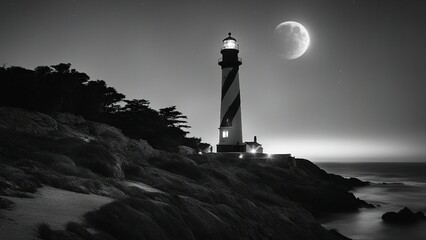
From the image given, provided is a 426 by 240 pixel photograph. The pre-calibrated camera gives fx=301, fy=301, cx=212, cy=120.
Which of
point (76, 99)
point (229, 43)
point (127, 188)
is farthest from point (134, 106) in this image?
point (127, 188)

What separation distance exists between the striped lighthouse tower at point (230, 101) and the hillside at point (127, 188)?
65.7 feet

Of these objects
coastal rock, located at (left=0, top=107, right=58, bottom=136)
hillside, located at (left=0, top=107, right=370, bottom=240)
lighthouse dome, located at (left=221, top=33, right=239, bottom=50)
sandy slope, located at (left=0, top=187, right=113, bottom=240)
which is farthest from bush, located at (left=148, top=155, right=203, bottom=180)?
lighthouse dome, located at (left=221, top=33, right=239, bottom=50)

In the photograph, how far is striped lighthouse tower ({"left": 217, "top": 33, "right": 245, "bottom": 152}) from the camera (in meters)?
44.1

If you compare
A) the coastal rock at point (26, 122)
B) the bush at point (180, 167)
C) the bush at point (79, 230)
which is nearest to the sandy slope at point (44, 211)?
the bush at point (79, 230)

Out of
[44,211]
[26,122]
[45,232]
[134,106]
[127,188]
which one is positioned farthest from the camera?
[134,106]

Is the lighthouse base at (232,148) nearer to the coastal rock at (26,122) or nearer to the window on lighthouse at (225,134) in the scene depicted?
the window on lighthouse at (225,134)

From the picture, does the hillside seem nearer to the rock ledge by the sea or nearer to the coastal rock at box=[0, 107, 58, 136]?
the coastal rock at box=[0, 107, 58, 136]

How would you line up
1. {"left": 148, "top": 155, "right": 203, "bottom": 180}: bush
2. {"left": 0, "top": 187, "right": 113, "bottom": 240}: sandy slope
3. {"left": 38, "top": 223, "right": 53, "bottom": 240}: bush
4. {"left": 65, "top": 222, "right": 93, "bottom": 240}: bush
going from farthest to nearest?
{"left": 148, "top": 155, "right": 203, "bottom": 180}: bush, {"left": 65, "top": 222, "right": 93, "bottom": 240}: bush, {"left": 0, "top": 187, "right": 113, "bottom": 240}: sandy slope, {"left": 38, "top": 223, "right": 53, "bottom": 240}: bush

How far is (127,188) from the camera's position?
40.3ft

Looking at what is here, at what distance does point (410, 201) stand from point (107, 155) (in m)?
46.6

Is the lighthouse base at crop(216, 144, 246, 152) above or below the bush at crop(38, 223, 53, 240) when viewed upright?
above

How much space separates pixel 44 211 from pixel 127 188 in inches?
171

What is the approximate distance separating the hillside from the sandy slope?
1.06ft

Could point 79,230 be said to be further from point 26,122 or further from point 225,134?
point 225,134
